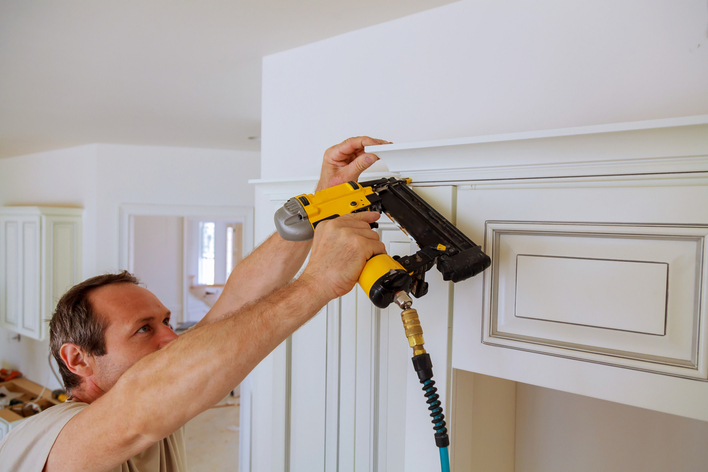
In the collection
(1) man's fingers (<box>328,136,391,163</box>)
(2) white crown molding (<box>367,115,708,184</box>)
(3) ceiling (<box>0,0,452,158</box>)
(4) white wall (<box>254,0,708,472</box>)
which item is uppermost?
(3) ceiling (<box>0,0,452,158</box>)

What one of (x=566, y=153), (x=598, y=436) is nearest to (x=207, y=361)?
(x=566, y=153)

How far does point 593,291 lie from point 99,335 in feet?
3.17

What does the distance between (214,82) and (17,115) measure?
1464 millimetres

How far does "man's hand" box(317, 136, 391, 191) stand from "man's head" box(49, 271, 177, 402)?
1.70 ft

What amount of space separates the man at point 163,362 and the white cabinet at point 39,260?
2.96 metres

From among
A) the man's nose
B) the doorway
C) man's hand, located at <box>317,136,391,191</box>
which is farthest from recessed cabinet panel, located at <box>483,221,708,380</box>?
the doorway

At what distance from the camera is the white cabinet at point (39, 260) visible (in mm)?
3338

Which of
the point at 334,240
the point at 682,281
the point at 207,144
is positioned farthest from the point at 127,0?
the point at 207,144

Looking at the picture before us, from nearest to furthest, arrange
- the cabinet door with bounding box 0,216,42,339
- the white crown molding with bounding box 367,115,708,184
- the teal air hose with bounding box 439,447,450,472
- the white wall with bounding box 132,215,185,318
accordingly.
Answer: the white crown molding with bounding box 367,115,708,184 < the teal air hose with bounding box 439,447,450,472 < the cabinet door with bounding box 0,216,42,339 < the white wall with bounding box 132,215,185,318

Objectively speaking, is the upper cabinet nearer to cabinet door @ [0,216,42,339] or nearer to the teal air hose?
the teal air hose

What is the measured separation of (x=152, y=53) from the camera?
1434mm

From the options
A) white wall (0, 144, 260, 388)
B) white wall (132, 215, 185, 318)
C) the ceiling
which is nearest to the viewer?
the ceiling

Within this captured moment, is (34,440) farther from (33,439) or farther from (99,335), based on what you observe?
(99,335)

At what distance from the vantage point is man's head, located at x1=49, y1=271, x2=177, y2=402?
92 centimetres
